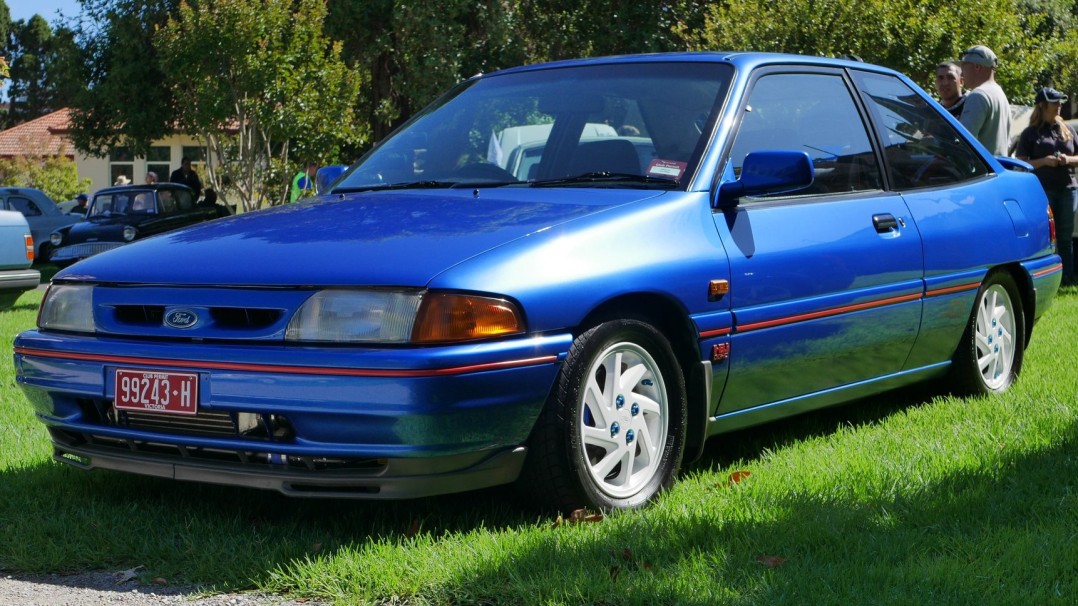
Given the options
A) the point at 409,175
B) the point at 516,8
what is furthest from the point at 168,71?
the point at 409,175

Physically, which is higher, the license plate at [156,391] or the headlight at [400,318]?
the headlight at [400,318]

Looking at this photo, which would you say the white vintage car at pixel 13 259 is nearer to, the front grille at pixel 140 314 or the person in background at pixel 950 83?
the person in background at pixel 950 83

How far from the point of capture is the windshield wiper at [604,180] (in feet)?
14.8

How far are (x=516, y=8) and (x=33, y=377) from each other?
2125cm

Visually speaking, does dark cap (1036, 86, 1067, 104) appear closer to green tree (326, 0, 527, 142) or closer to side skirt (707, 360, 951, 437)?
side skirt (707, 360, 951, 437)

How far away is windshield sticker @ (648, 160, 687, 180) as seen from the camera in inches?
177

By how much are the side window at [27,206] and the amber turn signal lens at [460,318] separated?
75.0ft

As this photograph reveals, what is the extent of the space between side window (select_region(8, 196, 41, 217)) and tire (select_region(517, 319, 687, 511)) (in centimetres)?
2258

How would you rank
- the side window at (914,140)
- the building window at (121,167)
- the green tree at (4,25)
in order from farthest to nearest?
the green tree at (4,25) < the building window at (121,167) < the side window at (914,140)

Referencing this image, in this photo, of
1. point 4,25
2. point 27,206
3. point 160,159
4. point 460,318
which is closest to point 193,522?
point 460,318

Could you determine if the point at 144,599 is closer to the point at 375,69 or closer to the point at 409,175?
the point at 409,175

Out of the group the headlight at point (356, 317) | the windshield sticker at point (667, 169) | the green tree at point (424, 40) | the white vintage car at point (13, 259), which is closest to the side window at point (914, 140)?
the windshield sticker at point (667, 169)

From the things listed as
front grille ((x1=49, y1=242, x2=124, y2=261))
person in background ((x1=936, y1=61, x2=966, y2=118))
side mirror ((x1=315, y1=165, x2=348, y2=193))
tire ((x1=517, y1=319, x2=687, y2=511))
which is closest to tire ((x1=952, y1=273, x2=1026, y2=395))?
tire ((x1=517, y1=319, x2=687, y2=511))

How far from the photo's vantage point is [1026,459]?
181 inches
